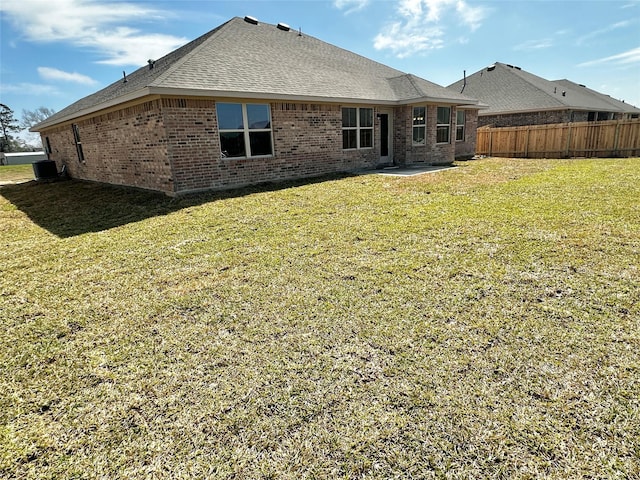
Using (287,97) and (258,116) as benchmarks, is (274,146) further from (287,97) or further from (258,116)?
(287,97)

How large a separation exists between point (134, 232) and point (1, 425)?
16.0 ft

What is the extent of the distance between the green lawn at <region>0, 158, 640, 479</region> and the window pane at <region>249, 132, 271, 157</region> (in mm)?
5320

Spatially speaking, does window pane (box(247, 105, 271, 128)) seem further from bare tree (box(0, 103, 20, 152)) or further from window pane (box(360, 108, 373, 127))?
bare tree (box(0, 103, 20, 152))

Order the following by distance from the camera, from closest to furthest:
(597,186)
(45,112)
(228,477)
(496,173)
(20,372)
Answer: (228,477) < (20,372) < (597,186) < (496,173) < (45,112)

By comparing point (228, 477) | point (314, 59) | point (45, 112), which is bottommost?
point (228, 477)

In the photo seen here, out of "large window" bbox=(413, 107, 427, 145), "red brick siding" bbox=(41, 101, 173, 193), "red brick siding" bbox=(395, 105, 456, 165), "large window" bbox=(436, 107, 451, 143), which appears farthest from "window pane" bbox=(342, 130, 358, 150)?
"red brick siding" bbox=(41, 101, 173, 193)

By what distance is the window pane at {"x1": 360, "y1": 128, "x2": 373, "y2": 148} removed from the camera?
1397cm

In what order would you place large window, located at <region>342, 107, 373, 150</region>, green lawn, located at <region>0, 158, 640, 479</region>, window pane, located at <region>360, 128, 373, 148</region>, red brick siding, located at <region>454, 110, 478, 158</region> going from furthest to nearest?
red brick siding, located at <region>454, 110, 478, 158</region> → window pane, located at <region>360, 128, 373, 148</region> → large window, located at <region>342, 107, 373, 150</region> → green lawn, located at <region>0, 158, 640, 479</region>

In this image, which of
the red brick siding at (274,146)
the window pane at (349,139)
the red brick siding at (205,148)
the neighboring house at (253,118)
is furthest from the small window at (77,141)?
the window pane at (349,139)

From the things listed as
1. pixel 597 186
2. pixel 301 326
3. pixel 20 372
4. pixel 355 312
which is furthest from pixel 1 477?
pixel 597 186

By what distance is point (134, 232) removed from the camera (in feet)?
22.2

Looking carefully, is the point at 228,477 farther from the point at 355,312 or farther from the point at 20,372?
the point at 20,372

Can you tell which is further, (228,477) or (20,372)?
(20,372)

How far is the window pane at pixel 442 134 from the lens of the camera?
1552cm
